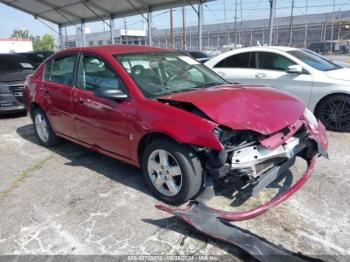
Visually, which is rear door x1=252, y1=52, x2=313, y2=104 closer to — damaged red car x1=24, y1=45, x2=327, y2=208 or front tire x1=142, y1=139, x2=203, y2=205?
damaged red car x1=24, y1=45, x2=327, y2=208

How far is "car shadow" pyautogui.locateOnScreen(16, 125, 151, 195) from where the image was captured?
420 cm

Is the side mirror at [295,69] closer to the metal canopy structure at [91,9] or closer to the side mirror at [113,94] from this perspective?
the side mirror at [113,94]

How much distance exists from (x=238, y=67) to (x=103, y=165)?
395 cm

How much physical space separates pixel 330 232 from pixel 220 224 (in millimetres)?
1014

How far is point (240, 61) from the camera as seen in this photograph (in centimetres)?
727

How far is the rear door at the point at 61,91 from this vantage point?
15.3ft

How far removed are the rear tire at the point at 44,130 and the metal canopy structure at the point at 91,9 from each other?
37.0ft

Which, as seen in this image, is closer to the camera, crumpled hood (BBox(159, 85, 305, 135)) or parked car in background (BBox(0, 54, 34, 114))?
crumpled hood (BBox(159, 85, 305, 135))

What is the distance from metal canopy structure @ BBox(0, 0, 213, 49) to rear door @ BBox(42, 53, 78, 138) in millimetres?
11245

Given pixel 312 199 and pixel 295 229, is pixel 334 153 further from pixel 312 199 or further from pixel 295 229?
pixel 295 229

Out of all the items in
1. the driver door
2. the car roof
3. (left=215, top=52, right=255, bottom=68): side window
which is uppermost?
the car roof

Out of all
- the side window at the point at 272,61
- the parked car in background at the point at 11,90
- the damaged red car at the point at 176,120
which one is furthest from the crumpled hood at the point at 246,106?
the parked car in background at the point at 11,90

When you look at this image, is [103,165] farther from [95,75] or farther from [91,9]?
[91,9]

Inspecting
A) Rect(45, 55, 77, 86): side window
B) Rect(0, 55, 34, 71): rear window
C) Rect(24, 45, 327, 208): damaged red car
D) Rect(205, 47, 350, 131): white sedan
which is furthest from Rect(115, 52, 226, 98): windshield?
Rect(0, 55, 34, 71): rear window
